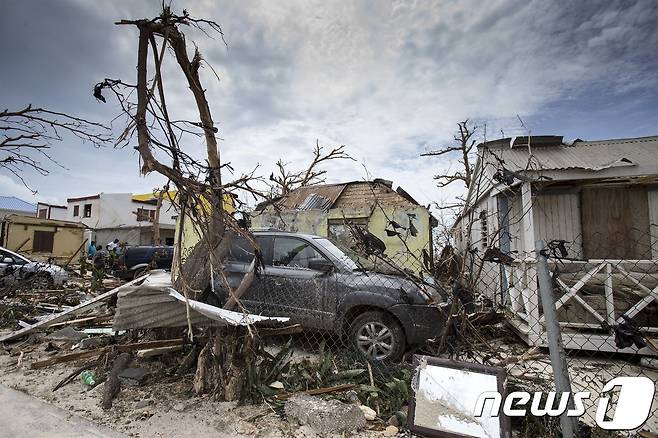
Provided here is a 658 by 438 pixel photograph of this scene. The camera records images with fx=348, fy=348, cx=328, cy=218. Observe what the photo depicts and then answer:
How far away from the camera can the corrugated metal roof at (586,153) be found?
24.6 ft

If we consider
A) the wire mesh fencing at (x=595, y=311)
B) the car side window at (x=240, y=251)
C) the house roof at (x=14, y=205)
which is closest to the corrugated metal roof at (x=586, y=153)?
the wire mesh fencing at (x=595, y=311)

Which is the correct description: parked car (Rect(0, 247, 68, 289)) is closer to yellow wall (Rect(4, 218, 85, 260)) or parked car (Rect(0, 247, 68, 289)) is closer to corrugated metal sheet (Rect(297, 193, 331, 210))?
yellow wall (Rect(4, 218, 85, 260))

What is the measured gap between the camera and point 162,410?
3197 millimetres

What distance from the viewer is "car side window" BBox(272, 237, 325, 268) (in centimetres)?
529

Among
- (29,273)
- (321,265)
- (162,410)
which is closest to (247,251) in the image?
(321,265)

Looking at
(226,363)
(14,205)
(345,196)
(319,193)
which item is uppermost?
(14,205)

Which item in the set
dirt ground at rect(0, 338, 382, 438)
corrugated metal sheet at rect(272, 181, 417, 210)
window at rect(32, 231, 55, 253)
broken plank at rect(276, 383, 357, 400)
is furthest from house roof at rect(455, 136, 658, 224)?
window at rect(32, 231, 55, 253)

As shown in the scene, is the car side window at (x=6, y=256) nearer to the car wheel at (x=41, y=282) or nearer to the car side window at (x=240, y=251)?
the car wheel at (x=41, y=282)

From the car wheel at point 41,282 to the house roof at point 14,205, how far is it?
123 feet

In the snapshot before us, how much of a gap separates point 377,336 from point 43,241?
24.2 m

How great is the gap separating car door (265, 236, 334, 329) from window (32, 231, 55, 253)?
21981 millimetres

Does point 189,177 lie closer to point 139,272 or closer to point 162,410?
point 162,410

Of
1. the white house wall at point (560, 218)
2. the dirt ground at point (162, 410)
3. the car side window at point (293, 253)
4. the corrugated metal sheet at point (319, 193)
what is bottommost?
the dirt ground at point (162, 410)

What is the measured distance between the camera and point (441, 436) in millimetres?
2418
